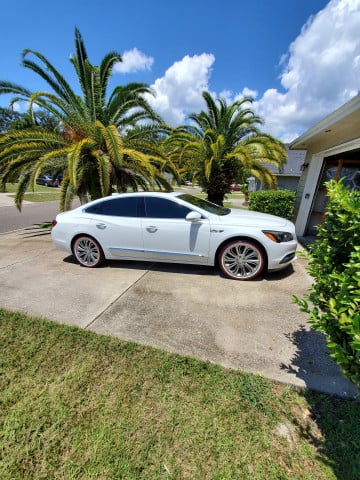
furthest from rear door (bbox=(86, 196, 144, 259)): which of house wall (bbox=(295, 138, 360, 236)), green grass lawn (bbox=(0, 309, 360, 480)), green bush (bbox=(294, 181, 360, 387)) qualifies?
house wall (bbox=(295, 138, 360, 236))

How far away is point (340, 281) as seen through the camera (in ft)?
5.27

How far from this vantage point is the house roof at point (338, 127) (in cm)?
404

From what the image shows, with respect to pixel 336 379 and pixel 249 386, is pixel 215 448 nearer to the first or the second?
pixel 249 386

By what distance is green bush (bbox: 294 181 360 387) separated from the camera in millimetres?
1345

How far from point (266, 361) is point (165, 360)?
1.02 m

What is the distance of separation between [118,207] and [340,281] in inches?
143

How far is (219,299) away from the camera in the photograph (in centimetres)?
327

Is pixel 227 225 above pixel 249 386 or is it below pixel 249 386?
above

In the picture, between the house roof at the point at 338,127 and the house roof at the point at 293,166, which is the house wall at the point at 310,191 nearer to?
the house roof at the point at 338,127

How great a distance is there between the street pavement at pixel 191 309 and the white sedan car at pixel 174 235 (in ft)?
1.03

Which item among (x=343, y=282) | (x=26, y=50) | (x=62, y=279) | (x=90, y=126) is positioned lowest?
(x=62, y=279)

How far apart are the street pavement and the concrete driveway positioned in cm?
1

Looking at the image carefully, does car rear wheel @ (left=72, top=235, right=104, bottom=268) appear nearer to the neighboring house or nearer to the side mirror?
the side mirror

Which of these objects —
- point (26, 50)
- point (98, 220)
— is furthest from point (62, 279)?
point (26, 50)
